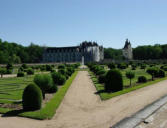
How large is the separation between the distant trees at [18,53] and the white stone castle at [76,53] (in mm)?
4710

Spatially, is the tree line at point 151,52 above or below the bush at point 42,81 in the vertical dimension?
above

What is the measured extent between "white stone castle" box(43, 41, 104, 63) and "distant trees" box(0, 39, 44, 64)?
4.71 meters

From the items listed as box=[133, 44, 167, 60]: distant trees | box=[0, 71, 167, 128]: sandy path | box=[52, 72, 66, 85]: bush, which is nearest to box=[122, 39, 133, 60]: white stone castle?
box=[133, 44, 167, 60]: distant trees

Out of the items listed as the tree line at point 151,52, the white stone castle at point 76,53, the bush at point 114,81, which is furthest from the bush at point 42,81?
the tree line at point 151,52

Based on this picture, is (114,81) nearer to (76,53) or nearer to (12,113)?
(12,113)

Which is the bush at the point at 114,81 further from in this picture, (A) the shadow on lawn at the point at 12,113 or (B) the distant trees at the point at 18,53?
(B) the distant trees at the point at 18,53

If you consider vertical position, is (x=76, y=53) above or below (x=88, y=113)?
above

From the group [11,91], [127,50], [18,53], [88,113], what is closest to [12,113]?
[88,113]

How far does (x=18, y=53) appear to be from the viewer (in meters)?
87.9

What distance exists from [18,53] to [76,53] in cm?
2766

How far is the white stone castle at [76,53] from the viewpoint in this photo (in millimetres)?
96125

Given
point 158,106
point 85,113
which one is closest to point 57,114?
point 85,113

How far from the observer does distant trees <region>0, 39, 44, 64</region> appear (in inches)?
2805

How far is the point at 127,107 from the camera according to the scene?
1027cm
